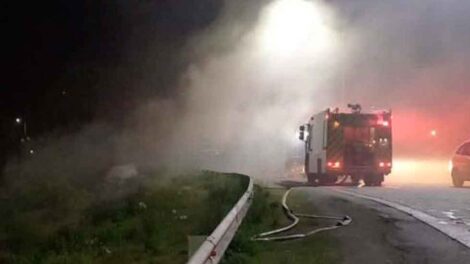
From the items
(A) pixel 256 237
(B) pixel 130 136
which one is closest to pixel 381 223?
(A) pixel 256 237

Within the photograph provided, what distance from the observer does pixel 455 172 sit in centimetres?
2641

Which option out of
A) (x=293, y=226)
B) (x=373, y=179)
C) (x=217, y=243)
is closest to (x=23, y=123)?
(x=373, y=179)

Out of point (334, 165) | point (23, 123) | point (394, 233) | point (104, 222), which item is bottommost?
point (104, 222)

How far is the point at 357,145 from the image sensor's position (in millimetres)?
30094

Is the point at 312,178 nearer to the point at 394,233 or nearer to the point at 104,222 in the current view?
the point at 104,222

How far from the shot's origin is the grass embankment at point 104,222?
10.5 m

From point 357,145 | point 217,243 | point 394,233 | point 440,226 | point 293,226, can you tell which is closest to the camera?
point 217,243

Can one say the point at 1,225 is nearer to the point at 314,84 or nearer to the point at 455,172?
the point at 455,172

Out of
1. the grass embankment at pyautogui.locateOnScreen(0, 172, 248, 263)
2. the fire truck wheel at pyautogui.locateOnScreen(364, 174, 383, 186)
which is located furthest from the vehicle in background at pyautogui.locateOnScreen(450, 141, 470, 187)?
the grass embankment at pyautogui.locateOnScreen(0, 172, 248, 263)

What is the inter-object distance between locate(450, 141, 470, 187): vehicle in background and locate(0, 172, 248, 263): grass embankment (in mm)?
9001

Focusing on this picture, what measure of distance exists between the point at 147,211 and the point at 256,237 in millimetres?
6440

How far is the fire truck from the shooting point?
2989cm

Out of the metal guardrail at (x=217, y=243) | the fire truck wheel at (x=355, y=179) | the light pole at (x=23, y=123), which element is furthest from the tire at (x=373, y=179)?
the light pole at (x=23, y=123)

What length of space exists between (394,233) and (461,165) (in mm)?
16175
